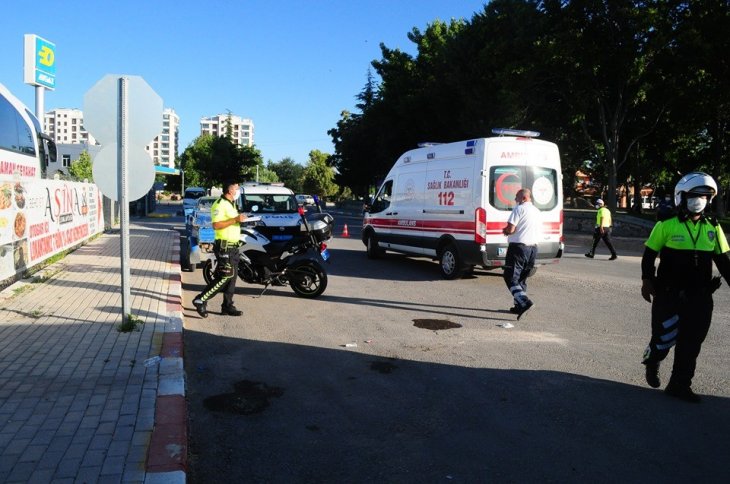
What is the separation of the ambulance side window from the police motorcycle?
5361mm

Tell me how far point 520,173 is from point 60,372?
8.50 meters

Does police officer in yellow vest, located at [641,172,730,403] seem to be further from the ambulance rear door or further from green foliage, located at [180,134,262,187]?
green foliage, located at [180,134,262,187]

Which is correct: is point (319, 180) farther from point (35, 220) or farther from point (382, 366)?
point (382, 366)

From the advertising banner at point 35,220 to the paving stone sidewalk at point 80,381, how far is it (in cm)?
56

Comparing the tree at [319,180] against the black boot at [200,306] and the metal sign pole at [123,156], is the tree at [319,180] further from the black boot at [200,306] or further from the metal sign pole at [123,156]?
the metal sign pole at [123,156]

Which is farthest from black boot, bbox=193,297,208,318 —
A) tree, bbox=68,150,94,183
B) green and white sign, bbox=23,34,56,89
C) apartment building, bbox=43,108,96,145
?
apartment building, bbox=43,108,96,145

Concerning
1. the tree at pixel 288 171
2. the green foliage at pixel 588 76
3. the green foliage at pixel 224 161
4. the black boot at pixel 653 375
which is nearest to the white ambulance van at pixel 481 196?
the black boot at pixel 653 375

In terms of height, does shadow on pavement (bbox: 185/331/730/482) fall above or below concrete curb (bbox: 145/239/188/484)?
below

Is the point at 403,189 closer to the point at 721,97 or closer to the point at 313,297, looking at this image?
the point at 313,297

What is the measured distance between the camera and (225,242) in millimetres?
8031

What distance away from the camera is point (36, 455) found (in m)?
3.61

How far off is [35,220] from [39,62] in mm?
12996

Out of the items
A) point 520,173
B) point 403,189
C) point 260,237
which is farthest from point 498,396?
point 403,189

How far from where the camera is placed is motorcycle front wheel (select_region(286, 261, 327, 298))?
31.3ft
